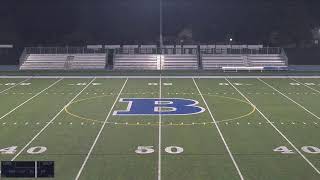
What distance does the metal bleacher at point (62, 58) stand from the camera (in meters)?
Result: 33.4

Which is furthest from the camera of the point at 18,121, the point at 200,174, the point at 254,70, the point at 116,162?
the point at 254,70

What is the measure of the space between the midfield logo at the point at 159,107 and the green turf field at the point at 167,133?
23 centimetres

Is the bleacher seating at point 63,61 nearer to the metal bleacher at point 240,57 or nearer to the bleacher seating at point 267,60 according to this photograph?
the metal bleacher at point 240,57

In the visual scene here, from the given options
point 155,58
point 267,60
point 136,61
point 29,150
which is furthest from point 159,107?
point 267,60

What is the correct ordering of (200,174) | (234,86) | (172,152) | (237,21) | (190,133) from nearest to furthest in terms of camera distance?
(200,174) < (172,152) < (190,133) < (234,86) < (237,21)

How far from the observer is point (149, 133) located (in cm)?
1427

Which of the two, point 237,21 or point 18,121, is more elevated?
point 237,21

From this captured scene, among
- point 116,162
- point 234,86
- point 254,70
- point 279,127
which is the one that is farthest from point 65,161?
point 254,70

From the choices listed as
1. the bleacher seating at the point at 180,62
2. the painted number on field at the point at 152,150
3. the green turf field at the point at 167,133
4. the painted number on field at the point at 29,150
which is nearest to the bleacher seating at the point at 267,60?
the bleacher seating at the point at 180,62

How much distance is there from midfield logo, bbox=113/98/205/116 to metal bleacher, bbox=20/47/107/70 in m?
13.9

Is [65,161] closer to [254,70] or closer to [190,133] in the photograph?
[190,133]

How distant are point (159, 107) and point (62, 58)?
17.2 metres

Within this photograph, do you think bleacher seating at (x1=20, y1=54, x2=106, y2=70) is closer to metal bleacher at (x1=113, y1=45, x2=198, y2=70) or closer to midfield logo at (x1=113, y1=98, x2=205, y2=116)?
metal bleacher at (x1=113, y1=45, x2=198, y2=70)

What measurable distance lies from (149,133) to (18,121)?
4.00 meters
